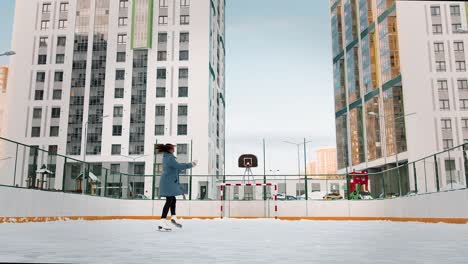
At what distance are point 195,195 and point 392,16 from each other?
4388cm

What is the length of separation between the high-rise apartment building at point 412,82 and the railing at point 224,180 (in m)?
25.9

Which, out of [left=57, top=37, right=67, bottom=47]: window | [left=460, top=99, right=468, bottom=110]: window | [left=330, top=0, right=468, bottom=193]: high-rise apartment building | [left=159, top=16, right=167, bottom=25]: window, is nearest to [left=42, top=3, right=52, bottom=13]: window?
[left=57, top=37, right=67, bottom=47]: window

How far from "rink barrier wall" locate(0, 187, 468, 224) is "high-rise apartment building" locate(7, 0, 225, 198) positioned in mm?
34298

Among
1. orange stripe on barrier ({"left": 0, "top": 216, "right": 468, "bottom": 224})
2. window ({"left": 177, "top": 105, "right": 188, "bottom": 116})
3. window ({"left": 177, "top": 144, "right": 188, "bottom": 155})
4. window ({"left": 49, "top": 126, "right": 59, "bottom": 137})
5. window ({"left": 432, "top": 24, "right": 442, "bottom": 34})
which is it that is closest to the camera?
orange stripe on barrier ({"left": 0, "top": 216, "right": 468, "bottom": 224})

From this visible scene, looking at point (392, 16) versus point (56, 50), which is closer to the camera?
point (392, 16)

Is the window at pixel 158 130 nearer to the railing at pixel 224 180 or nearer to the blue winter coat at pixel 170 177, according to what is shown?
the railing at pixel 224 180

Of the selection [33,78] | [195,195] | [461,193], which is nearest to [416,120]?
[195,195]

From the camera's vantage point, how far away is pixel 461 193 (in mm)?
12773

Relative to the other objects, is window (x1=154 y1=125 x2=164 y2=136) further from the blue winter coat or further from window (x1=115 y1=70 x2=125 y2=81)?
the blue winter coat

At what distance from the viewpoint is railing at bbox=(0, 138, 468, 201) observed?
1273 centimetres

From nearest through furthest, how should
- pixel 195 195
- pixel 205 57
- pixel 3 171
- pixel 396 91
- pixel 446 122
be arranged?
pixel 3 171, pixel 195 195, pixel 446 122, pixel 396 91, pixel 205 57

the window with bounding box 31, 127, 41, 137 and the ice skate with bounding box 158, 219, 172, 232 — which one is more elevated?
the window with bounding box 31, 127, 41, 137

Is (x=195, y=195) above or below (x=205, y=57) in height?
below

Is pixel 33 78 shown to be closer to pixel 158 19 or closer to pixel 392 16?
pixel 158 19
